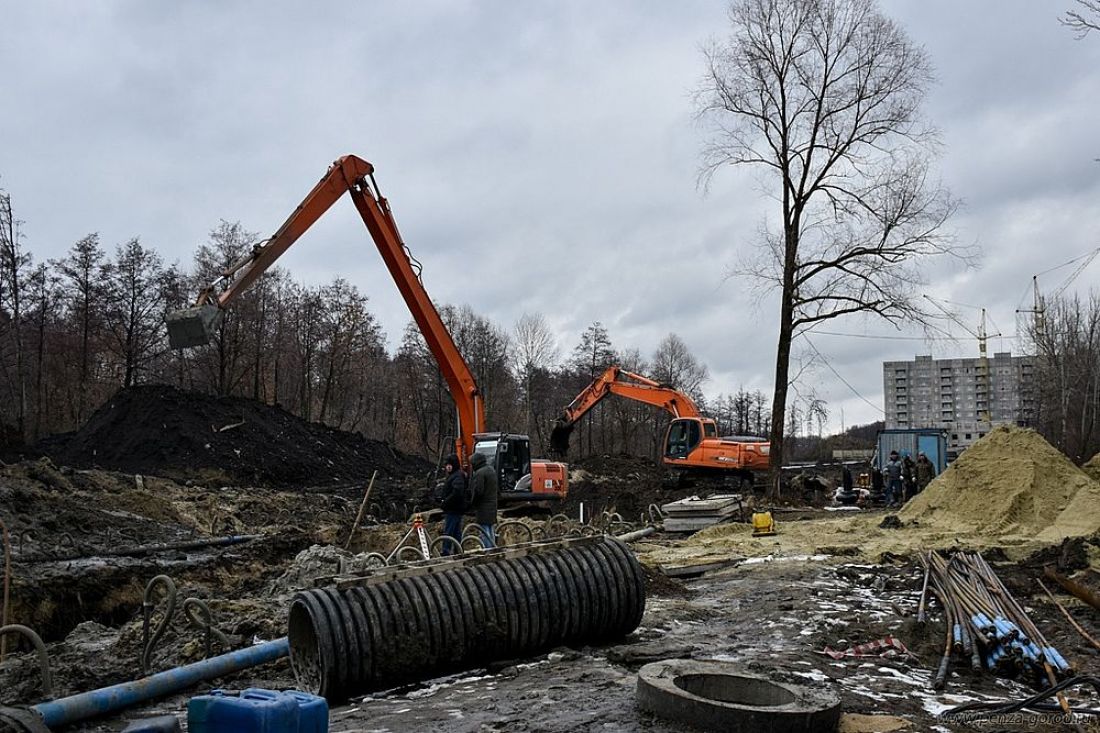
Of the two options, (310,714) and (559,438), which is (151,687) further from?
(559,438)

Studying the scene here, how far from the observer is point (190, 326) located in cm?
1570

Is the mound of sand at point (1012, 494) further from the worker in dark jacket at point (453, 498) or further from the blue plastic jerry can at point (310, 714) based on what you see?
the blue plastic jerry can at point (310, 714)

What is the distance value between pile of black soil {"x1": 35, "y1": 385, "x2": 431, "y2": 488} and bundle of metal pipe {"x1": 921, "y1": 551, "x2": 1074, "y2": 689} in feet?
72.6

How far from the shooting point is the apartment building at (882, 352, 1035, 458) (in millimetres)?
115688

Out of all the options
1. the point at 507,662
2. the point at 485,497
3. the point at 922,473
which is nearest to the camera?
the point at 507,662

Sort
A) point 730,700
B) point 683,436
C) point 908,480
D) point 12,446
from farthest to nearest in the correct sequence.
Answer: point 12,446, point 683,436, point 908,480, point 730,700

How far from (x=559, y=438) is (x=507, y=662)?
20.6 m

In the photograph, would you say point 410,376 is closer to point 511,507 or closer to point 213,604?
point 511,507

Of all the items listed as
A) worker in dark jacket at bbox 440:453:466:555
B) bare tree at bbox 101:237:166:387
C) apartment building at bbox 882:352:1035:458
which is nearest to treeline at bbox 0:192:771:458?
bare tree at bbox 101:237:166:387

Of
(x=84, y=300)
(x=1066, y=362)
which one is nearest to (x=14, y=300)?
(x=84, y=300)

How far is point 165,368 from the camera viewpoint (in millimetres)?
49656

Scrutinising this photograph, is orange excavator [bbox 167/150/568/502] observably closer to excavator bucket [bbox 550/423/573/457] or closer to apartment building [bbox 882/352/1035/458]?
excavator bucket [bbox 550/423/573/457]
